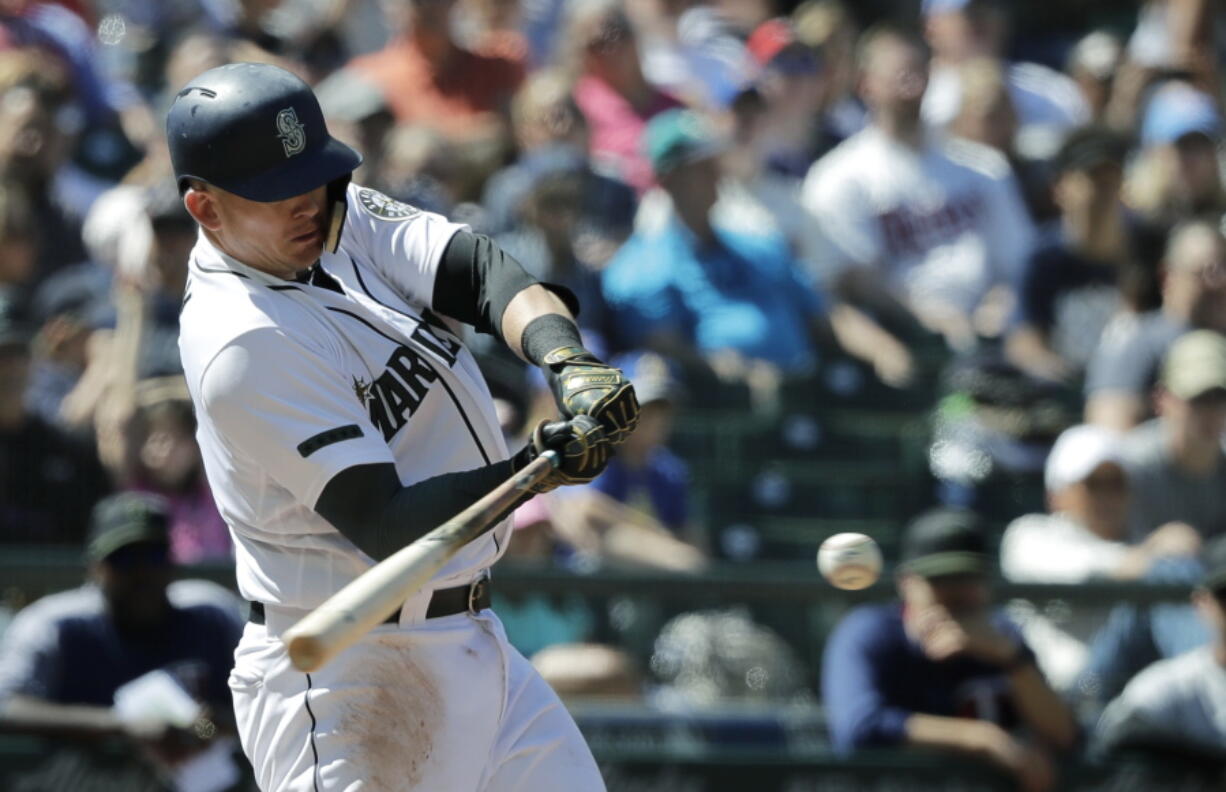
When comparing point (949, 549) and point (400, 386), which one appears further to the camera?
point (949, 549)

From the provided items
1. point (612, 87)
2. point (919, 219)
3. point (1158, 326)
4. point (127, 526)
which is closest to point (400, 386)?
point (127, 526)

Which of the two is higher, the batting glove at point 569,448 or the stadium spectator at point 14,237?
the batting glove at point 569,448

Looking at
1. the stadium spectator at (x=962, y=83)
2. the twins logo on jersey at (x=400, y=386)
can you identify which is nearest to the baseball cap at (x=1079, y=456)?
the stadium spectator at (x=962, y=83)

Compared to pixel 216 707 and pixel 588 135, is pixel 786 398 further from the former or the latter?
pixel 216 707

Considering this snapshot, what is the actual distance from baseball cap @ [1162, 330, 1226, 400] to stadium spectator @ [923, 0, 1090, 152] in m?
2.02

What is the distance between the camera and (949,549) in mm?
6305

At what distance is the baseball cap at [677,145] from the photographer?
8.06m

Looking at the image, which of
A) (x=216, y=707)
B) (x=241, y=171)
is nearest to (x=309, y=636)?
(x=241, y=171)

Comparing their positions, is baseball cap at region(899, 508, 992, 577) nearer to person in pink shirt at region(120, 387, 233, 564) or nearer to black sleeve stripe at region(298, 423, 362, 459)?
person in pink shirt at region(120, 387, 233, 564)

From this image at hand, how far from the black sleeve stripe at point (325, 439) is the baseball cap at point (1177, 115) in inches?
265

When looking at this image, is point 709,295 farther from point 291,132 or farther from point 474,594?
point 291,132

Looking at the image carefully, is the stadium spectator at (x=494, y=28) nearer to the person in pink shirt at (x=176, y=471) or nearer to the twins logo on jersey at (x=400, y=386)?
the person in pink shirt at (x=176, y=471)

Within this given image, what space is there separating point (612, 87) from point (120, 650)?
13.2 ft

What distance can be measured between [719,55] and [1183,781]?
4.48 m
